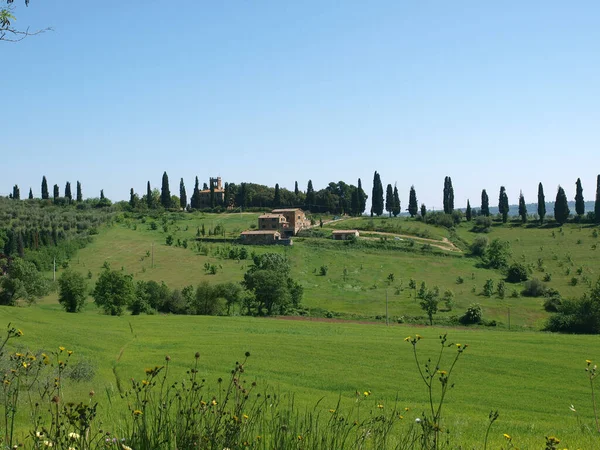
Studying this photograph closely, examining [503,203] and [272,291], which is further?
[503,203]

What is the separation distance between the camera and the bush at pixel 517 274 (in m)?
91.1

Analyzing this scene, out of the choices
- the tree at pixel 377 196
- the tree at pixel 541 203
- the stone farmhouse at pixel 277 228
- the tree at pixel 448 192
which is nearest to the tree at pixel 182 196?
the stone farmhouse at pixel 277 228

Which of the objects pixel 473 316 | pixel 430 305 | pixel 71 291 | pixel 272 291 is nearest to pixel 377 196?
pixel 430 305

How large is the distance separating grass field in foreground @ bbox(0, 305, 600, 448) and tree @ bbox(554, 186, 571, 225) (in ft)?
286

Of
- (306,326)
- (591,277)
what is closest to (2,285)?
(306,326)

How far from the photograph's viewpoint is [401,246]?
11119cm

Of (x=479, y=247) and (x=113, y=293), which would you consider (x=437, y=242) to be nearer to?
(x=479, y=247)

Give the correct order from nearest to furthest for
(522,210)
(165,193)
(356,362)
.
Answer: (356,362)
(522,210)
(165,193)

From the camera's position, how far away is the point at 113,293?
202ft

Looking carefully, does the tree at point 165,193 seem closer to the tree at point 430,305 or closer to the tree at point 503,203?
the tree at point 503,203

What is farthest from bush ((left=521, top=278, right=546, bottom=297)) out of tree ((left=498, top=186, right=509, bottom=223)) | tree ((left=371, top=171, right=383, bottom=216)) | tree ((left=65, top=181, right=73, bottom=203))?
tree ((left=65, top=181, right=73, bottom=203))

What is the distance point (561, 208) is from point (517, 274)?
43464 mm

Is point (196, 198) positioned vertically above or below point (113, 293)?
above

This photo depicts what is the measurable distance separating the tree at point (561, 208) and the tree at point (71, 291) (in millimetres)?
105410
